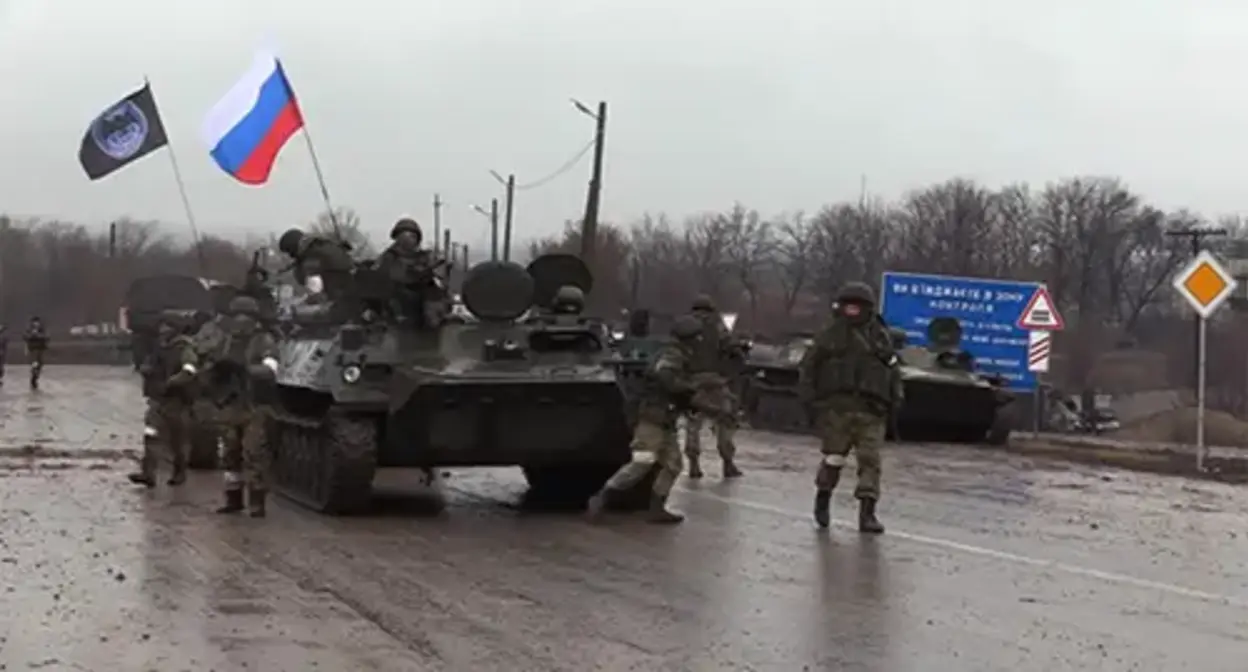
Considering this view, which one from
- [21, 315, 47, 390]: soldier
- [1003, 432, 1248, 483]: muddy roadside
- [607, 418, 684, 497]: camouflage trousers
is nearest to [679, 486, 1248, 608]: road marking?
[607, 418, 684, 497]: camouflage trousers

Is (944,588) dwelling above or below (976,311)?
below

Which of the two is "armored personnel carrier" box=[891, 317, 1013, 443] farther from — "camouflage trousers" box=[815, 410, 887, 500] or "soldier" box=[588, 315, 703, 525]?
"camouflage trousers" box=[815, 410, 887, 500]

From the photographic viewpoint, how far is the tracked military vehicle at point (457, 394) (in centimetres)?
→ 1395

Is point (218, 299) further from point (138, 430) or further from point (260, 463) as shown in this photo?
point (260, 463)

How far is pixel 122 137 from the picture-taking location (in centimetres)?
2591

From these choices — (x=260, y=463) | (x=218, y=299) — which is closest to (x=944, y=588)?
(x=260, y=463)

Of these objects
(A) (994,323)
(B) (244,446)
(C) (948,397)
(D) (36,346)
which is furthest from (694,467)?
(D) (36,346)

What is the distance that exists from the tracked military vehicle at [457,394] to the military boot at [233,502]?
1.90 feet

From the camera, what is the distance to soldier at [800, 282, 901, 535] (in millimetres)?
13156

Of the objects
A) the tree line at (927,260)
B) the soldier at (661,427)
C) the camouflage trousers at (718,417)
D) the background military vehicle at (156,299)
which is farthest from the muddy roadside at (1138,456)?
the tree line at (927,260)

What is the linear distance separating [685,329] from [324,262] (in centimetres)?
343

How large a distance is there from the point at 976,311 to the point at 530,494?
1415 cm

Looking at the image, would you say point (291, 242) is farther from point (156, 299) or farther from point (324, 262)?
point (156, 299)

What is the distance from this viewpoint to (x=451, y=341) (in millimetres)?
14688
